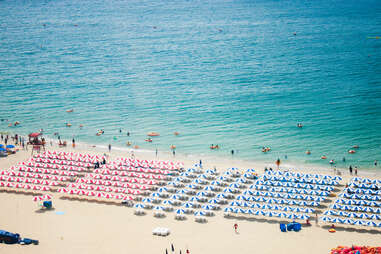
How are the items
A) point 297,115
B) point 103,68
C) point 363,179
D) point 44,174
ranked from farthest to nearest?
point 103,68
point 297,115
point 44,174
point 363,179

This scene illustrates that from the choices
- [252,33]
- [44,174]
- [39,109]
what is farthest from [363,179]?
[252,33]

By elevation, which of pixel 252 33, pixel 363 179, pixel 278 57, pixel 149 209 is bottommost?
pixel 149 209

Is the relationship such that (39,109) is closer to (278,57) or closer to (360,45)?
(278,57)

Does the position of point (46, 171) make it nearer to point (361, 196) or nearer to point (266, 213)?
point (266, 213)

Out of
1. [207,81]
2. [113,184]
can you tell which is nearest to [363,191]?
[113,184]

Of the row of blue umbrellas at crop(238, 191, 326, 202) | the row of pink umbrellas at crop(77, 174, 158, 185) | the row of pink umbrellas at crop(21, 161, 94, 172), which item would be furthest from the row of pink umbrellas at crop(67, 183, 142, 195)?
the row of blue umbrellas at crop(238, 191, 326, 202)

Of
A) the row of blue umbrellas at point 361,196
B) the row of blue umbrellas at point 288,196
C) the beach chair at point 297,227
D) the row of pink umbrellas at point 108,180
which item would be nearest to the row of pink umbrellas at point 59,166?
the row of pink umbrellas at point 108,180
